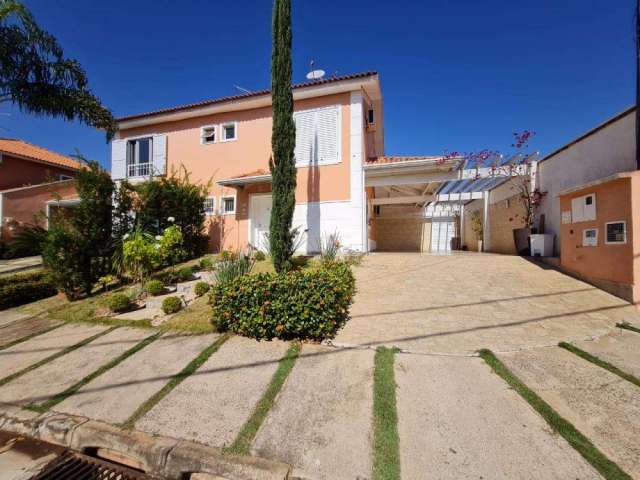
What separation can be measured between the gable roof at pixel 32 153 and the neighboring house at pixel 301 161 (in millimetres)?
7656

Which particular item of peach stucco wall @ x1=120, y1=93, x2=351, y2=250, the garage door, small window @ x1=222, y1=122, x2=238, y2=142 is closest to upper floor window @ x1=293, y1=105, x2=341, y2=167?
peach stucco wall @ x1=120, y1=93, x2=351, y2=250

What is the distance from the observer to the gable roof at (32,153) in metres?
15.0

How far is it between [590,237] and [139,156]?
17.1m

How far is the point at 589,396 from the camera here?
257 centimetres

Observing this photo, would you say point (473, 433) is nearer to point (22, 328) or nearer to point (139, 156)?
point (22, 328)

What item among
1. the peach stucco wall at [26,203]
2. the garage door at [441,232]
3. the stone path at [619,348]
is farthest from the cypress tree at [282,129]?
the garage door at [441,232]

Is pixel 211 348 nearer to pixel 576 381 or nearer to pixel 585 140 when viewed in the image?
pixel 576 381

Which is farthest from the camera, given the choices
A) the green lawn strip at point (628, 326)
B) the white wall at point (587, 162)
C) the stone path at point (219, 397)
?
the white wall at point (587, 162)

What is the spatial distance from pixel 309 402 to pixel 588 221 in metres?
7.00

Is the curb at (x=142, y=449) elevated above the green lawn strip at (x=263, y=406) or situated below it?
below

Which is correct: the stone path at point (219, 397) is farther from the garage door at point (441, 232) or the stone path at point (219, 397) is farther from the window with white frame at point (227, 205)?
the garage door at point (441, 232)

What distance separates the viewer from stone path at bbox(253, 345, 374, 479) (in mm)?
2055

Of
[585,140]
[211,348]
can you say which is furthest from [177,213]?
[585,140]

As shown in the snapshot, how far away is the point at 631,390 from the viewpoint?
262 cm
